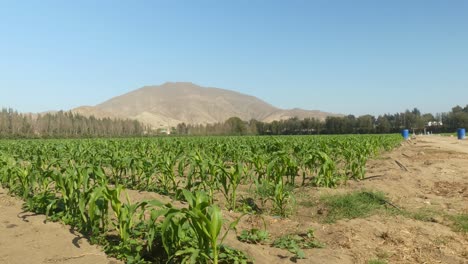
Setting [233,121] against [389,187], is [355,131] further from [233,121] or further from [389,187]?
[389,187]

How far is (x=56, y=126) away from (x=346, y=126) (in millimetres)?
88349

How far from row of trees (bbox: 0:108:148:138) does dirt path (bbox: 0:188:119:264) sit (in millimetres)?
79643

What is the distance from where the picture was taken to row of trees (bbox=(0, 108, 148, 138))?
3287 inches

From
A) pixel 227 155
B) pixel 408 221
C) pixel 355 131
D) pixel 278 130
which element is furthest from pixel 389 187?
pixel 278 130

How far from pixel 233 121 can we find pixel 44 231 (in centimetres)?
12341

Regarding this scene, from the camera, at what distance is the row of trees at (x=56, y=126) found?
8349 centimetres

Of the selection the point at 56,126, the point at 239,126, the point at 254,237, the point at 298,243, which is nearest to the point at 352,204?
the point at 298,243

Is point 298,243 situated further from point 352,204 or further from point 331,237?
point 352,204

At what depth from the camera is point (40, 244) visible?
4133 millimetres

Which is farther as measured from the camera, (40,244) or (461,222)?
(461,222)

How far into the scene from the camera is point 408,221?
211 inches

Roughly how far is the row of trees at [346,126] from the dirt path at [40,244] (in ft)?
324

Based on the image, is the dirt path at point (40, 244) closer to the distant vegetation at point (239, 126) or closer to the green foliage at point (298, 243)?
the green foliage at point (298, 243)

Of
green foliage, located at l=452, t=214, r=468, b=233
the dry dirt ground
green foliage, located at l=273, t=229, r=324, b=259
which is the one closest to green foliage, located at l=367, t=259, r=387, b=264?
the dry dirt ground
